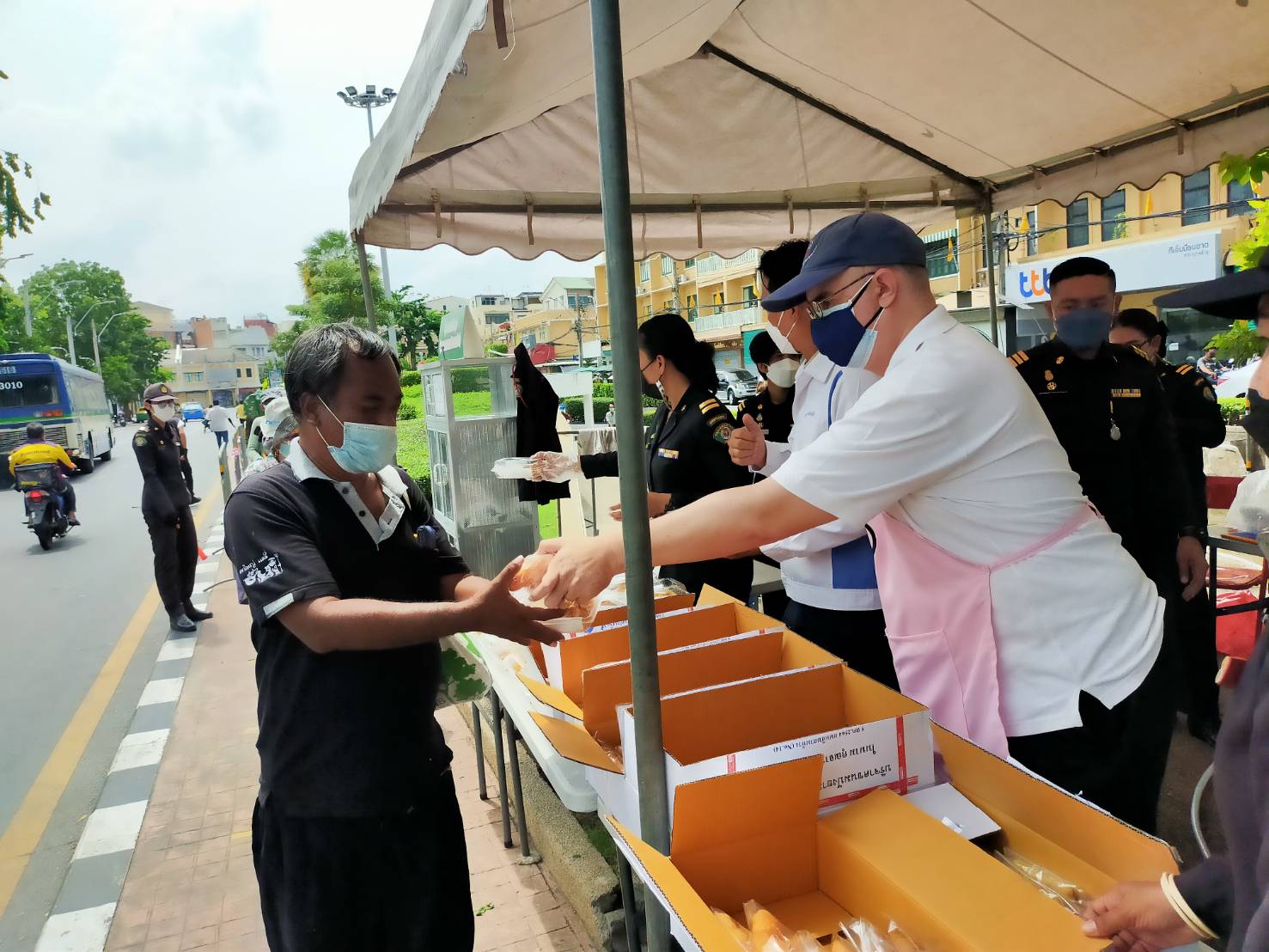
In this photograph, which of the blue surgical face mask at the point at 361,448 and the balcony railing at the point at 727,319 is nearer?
the blue surgical face mask at the point at 361,448

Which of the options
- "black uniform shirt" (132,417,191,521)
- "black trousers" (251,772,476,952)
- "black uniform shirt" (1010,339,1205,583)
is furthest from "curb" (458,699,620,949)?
"black uniform shirt" (132,417,191,521)

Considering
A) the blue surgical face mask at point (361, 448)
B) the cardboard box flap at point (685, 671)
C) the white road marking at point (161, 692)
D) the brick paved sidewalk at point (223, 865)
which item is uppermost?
the blue surgical face mask at point (361, 448)

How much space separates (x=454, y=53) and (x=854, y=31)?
2.07m

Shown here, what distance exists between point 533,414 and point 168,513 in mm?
3671

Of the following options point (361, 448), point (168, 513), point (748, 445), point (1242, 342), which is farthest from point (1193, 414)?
point (1242, 342)

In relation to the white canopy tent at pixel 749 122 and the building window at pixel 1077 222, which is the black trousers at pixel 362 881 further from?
the building window at pixel 1077 222

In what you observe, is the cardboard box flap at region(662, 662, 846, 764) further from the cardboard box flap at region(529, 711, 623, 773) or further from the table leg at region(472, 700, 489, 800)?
the table leg at region(472, 700, 489, 800)

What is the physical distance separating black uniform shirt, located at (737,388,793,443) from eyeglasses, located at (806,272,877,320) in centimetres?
261

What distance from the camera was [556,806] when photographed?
331 cm

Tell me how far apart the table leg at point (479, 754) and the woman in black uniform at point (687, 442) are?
1208mm

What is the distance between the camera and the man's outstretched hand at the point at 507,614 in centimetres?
151

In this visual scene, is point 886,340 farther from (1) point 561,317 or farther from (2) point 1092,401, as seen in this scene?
→ (1) point 561,317

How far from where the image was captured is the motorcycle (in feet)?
35.9

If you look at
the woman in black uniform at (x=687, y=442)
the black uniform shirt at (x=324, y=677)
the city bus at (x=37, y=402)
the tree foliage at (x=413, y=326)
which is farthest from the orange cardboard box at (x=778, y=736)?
the tree foliage at (x=413, y=326)
